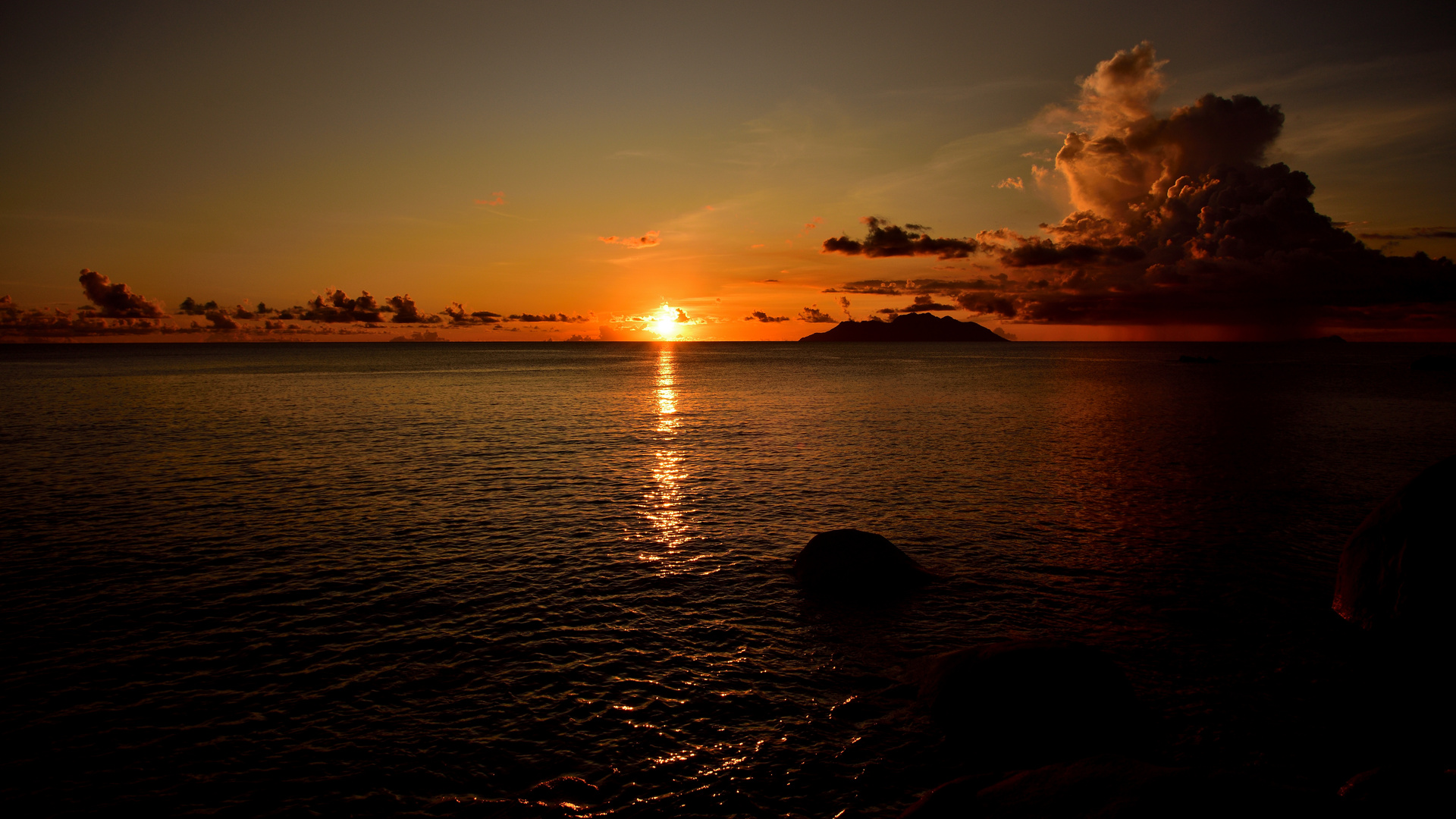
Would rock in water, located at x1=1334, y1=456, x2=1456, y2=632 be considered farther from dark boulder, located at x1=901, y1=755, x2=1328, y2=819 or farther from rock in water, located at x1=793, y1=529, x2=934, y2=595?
dark boulder, located at x1=901, y1=755, x2=1328, y2=819

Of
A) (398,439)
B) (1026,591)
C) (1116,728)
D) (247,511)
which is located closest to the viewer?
(1116,728)

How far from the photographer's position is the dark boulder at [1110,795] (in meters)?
7.50

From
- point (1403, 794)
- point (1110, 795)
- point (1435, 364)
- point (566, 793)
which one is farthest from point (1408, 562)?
point (1435, 364)

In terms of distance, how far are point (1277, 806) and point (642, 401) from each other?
248 ft

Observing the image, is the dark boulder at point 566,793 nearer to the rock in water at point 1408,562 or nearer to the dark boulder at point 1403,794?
the dark boulder at point 1403,794

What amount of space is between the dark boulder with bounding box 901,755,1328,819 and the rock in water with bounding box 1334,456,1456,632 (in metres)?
11.1

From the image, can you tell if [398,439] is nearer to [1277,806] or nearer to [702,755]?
[702,755]

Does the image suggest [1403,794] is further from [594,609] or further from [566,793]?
[594,609]

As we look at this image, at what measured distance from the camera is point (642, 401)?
81000 mm

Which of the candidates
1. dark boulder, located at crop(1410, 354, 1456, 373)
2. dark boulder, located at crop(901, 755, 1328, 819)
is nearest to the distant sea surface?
dark boulder, located at crop(901, 755, 1328, 819)

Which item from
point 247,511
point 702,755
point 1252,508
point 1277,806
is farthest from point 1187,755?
point 247,511

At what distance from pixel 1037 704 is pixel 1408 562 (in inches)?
413

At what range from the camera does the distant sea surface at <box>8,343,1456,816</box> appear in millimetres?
11023

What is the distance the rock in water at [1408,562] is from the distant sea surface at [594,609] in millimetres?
1265
